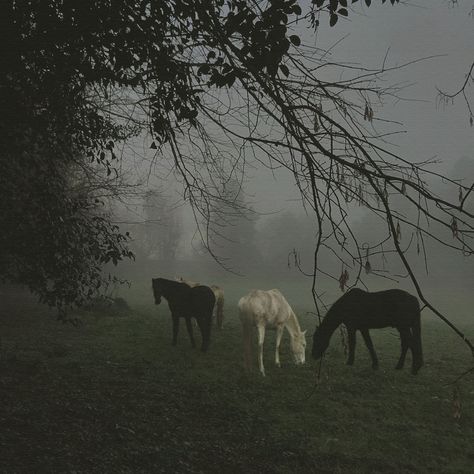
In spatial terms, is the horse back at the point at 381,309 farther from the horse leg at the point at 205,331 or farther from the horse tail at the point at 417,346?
the horse leg at the point at 205,331

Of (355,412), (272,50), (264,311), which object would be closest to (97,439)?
(355,412)

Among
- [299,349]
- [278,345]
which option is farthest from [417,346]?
[278,345]

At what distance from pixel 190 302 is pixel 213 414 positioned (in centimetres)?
507

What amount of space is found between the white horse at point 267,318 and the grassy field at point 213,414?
478 mm

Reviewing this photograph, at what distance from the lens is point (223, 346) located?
12523mm

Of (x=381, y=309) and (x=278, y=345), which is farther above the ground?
(x=381, y=309)

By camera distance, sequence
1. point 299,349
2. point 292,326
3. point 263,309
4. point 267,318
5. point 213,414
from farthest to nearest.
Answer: point 292,326 → point 299,349 → point 267,318 → point 263,309 → point 213,414

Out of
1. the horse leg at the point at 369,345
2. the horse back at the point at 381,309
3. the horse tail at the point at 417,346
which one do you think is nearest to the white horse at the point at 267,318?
the horse leg at the point at 369,345

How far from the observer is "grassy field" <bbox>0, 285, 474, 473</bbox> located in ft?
17.0

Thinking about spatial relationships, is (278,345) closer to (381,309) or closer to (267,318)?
(267,318)

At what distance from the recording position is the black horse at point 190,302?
11484mm

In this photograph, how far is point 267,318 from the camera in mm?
10414

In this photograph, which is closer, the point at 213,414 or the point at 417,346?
the point at 213,414

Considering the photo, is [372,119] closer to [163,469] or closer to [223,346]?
[163,469]
